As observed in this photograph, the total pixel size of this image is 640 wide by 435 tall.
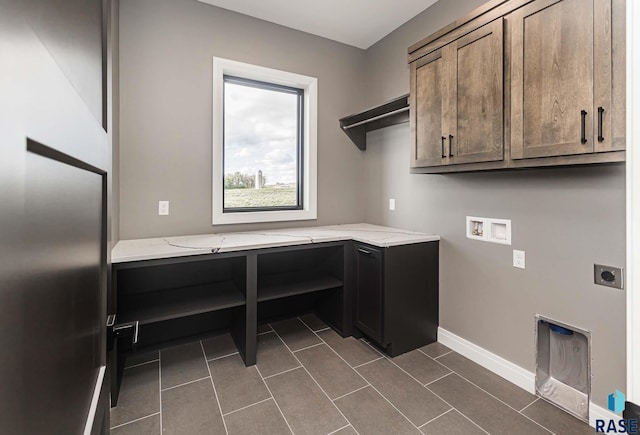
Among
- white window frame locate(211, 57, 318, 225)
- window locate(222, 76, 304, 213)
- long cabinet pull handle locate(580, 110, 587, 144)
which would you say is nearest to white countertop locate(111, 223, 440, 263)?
white window frame locate(211, 57, 318, 225)

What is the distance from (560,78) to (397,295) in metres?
1.68

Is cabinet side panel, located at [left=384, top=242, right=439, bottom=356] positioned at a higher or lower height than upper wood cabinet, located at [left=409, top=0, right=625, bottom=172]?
lower

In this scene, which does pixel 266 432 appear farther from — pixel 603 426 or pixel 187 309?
pixel 603 426

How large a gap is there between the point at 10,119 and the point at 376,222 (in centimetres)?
326

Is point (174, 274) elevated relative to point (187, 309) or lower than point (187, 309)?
elevated

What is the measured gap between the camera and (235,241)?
94.3 inches

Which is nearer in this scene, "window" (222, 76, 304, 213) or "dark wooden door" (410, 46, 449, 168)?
"dark wooden door" (410, 46, 449, 168)

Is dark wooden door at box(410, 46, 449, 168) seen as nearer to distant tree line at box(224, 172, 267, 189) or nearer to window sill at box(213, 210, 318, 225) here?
window sill at box(213, 210, 318, 225)

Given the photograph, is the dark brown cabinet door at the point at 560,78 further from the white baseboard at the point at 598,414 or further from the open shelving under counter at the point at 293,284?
the open shelving under counter at the point at 293,284

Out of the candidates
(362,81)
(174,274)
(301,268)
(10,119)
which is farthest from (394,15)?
(10,119)

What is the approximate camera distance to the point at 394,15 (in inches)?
111

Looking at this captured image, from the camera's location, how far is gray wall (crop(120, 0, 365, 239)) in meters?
2.42

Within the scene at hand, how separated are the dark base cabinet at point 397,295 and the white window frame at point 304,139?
2.86 feet

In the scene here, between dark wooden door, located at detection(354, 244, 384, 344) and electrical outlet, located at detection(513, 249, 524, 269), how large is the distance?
896 millimetres
